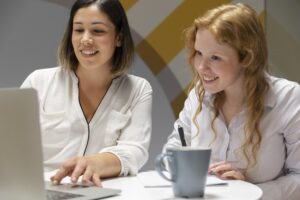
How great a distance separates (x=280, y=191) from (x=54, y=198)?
0.75 m

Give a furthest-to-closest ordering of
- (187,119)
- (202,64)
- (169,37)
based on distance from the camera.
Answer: (169,37) < (187,119) < (202,64)

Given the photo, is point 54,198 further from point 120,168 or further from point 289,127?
point 289,127

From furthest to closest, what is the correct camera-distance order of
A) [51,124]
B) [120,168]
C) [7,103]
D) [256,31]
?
[51,124], [256,31], [120,168], [7,103]

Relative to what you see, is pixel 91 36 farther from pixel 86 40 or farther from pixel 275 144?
pixel 275 144

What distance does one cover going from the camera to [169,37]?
8.96 feet

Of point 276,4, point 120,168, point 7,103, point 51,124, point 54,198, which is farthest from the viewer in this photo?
point 276,4

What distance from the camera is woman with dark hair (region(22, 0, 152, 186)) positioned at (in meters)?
1.85

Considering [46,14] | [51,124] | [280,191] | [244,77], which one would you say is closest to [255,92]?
[244,77]

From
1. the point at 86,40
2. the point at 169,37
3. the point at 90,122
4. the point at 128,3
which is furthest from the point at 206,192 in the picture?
the point at 128,3

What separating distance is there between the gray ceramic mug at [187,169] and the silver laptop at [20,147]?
315mm

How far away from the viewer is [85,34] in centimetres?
191

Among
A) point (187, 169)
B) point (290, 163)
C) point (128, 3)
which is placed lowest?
point (290, 163)

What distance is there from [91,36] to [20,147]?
3.37ft

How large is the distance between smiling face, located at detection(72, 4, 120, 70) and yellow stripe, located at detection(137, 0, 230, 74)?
80 cm
